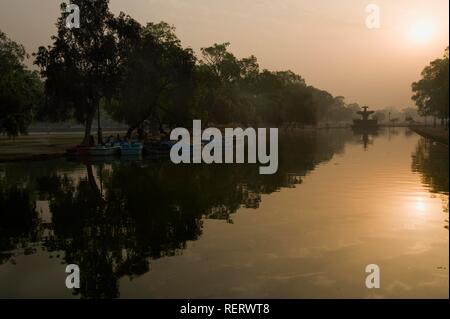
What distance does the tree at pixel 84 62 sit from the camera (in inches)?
1932

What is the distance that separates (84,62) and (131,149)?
10917 millimetres

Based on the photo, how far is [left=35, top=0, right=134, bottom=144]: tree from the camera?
4906cm

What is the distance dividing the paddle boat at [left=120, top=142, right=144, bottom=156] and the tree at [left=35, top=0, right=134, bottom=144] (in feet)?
17.8

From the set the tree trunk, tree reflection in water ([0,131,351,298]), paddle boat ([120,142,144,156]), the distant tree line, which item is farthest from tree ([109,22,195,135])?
tree reflection in water ([0,131,351,298])

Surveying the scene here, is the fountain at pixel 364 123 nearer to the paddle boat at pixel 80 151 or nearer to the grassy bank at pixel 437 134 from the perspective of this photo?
the grassy bank at pixel 437 134

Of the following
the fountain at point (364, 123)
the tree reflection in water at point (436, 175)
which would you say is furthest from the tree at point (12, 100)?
the fountain at point (364, 123)

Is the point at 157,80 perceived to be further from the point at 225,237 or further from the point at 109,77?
the point at 225,237

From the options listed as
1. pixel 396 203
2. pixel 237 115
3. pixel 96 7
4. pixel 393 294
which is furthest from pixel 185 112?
pixel 393 294

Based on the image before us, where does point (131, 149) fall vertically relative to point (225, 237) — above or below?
above

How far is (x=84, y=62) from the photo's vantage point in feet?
166

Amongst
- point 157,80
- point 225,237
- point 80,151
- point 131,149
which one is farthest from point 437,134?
point 225,237

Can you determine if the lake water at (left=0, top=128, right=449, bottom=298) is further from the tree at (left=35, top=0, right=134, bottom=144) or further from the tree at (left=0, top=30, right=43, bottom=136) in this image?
the tree at (left=35, top=0, right=134, bottom=144)

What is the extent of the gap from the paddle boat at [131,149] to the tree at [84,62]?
17.8 feet

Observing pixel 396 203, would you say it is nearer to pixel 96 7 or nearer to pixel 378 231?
pixel 378 231
